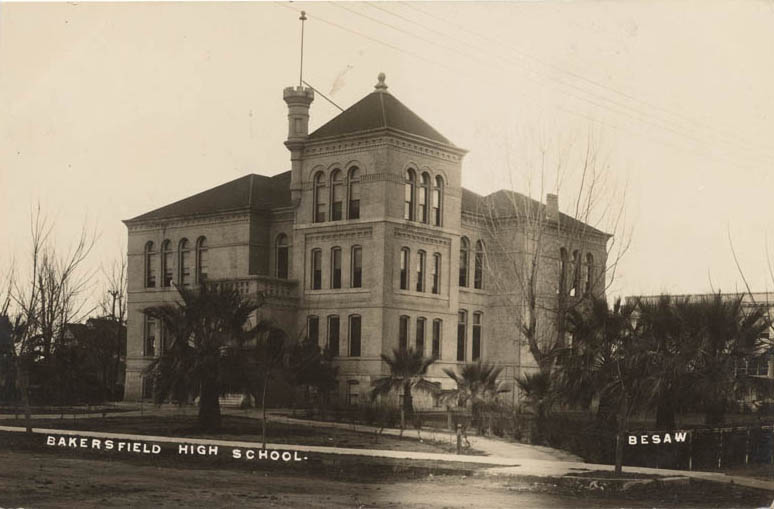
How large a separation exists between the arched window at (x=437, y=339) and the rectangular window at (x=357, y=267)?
1475 millimetres

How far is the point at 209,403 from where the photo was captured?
1719 cm

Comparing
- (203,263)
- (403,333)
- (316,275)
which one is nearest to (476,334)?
(403,333)

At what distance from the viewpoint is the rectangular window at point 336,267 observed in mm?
16781

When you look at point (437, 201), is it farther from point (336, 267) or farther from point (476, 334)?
point (476, 334)

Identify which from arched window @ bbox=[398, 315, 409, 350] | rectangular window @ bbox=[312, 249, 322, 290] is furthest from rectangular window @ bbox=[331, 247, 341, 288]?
arched window @ bbox=[398, 315, 409, 350]

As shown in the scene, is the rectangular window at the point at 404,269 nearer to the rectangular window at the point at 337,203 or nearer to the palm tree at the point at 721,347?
the rectangular window at the point at 337,203

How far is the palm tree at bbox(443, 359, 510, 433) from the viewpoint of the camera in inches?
629

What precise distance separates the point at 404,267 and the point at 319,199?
6.44ft

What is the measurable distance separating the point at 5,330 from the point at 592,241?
10.7 meters

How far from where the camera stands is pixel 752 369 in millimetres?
17266

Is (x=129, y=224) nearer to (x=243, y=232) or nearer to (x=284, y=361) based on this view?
(x=243, y=232)

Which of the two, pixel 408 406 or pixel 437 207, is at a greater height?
pixel 437 207

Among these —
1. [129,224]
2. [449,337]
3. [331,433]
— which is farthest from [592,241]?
[129,224]

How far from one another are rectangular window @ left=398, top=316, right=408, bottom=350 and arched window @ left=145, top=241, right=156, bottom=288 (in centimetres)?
472
